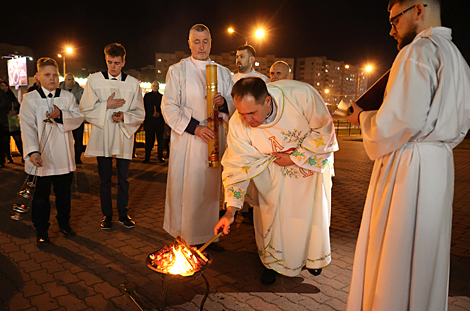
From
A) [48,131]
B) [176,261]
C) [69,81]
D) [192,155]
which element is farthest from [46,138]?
[69,81]

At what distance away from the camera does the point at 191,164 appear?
4.07 meters

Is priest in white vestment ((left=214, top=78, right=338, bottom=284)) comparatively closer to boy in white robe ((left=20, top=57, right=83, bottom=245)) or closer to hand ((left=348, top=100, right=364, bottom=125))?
hand ((left=348, top=100, right=364, bottom=125))

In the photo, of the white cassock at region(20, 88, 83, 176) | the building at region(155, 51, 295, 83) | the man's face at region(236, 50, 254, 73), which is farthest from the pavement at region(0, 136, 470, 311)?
the building at region(155, 51, 295, 83)

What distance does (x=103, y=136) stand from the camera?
458cm

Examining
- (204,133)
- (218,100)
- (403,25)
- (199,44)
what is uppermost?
(199,44)

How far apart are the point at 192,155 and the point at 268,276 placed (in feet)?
5.33

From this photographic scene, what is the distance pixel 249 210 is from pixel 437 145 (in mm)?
3836

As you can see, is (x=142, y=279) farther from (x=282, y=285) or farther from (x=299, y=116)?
(x=299, y=116)

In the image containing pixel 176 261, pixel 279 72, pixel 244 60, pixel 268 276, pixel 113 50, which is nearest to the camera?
pixel 176 261

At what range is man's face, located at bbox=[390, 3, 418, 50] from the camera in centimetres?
211

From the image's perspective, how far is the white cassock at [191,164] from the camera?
4.07 meters

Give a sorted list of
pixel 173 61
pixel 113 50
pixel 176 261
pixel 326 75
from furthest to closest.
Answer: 1. pixel 326 75
2. pixel 173 61
3. pixel 113 50
4. pixel 176 261

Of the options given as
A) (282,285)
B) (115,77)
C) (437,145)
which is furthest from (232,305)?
(115,77)

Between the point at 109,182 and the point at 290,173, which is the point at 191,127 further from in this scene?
the point at 109,182
